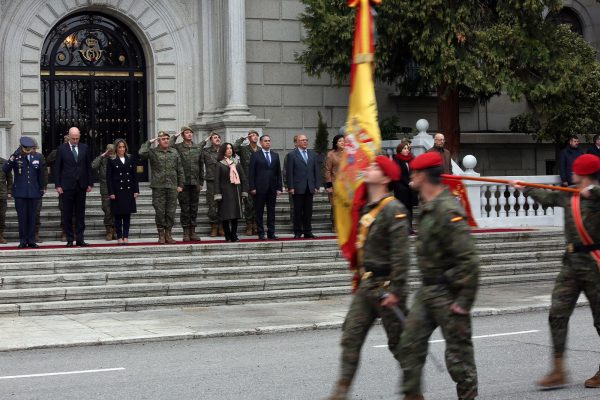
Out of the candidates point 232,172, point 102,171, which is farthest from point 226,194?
point 102,171

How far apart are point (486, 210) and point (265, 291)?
8.39 m

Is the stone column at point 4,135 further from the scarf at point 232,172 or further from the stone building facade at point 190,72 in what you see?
the scarf at point 232,172

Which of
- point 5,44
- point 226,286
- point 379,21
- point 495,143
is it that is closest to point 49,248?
point 226,286

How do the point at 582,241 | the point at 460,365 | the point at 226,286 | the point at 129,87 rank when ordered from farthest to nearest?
1. the point at 129,87
2. the point at 226,286
3. the point at 582,241
4. the point at 460,365

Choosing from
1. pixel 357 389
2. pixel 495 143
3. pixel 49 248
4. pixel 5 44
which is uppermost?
pixel 5 44

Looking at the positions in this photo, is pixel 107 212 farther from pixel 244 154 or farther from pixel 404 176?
pixel 404 176

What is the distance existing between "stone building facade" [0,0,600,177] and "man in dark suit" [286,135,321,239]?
13.0ft

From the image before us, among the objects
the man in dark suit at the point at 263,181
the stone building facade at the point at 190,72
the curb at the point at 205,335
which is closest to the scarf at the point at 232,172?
the man in dark suit at the point at 263,181

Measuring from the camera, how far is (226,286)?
1617 cm

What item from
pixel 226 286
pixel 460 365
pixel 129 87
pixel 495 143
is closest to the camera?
pixel 460 365

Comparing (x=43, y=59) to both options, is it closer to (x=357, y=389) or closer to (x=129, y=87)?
(x=129, y=87)

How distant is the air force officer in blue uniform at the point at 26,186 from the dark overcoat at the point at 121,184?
1118 millimetres

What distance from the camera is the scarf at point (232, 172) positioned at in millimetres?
18703

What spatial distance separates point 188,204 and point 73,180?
91.5 inches
